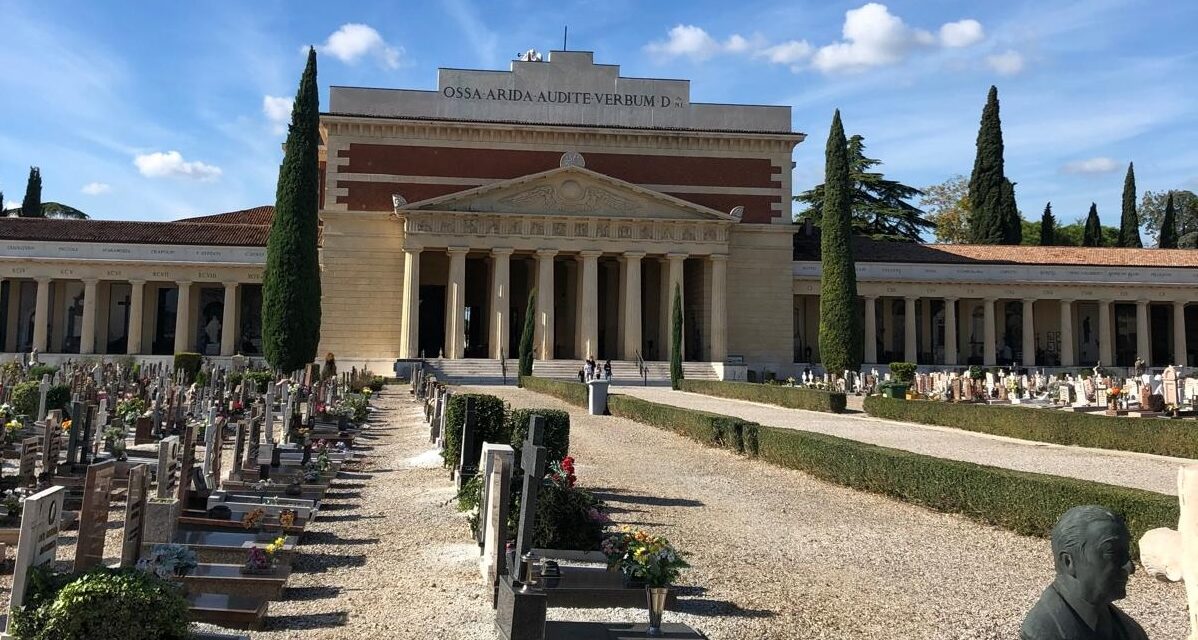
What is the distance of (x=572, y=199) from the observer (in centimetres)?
5062

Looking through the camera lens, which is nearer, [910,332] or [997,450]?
[997,450]

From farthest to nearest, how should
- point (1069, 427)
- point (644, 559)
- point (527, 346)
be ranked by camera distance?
point (527, 346) < point (1069, 427) < point (644, 559)

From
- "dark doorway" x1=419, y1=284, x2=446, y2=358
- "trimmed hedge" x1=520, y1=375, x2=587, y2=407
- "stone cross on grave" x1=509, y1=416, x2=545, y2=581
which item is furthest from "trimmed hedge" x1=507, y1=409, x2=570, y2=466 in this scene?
"dark doorway" x1=419, y1=284, x2=446, y2=358

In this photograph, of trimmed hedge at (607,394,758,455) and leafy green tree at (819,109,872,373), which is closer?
trimmed hedge at (607,394,758,455)

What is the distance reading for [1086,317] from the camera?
58.6m

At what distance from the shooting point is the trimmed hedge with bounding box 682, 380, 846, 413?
28812 millimetres

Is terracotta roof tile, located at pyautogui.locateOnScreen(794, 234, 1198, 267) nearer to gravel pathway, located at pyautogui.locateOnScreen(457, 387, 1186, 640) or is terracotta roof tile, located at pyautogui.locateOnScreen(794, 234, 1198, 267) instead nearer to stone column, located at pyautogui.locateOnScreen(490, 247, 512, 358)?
stone column, located at pyautogui.locateOnScreen(490, 247, 512, 358)

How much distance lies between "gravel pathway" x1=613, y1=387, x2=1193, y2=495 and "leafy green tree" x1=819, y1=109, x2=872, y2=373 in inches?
756

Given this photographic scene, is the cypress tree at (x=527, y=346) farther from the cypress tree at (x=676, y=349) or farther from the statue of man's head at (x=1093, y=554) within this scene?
the statue of man's head at (x=1093, y=554)

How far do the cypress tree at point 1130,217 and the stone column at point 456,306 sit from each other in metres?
53.9

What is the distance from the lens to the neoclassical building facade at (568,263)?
50344 mm

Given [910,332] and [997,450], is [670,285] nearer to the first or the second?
[910,332]

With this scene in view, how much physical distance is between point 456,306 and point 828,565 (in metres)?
42.0

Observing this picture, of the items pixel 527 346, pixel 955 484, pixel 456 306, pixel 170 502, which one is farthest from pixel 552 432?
pixel 456 306
